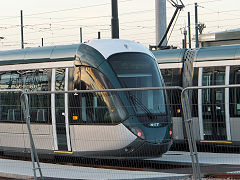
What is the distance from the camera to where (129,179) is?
8914 millimetres

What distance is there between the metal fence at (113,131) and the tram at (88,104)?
0.9 inches

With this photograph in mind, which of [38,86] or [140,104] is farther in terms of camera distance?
→ [38,86]

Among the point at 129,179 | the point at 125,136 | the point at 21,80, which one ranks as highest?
the point at 21,80

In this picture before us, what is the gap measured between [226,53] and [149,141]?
586 cm

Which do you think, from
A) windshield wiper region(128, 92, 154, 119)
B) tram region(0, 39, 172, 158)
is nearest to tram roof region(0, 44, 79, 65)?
tram region(0, 39, 172, 158)

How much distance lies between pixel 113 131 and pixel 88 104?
1162mm

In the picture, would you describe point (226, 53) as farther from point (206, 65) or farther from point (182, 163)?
point (182, 163)

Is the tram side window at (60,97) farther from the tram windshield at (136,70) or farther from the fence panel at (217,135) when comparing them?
the fence panel at (217,135)

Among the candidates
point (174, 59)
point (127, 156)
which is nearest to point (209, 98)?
point (174, 59)

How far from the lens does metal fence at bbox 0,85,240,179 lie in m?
8.45

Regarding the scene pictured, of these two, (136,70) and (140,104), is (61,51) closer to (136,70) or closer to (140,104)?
(136,70)

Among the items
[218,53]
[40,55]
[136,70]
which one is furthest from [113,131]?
[218,53]

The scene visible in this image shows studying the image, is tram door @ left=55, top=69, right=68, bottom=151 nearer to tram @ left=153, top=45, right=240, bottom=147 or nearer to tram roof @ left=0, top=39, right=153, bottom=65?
tram roof @ left=0, top=39, right=153, bottom=65

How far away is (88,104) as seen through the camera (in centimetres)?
1024
